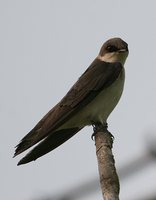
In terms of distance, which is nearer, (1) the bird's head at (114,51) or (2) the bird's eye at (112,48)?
(1) the bird's head at (114,51)

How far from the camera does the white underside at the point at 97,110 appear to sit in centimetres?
641

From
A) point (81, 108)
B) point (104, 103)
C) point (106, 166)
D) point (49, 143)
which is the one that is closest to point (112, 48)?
point (104, 103)

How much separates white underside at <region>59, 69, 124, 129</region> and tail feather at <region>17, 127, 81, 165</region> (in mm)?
83

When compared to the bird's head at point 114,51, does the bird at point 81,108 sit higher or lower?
lower

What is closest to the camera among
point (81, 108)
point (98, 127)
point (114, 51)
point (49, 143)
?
point (98, 127)

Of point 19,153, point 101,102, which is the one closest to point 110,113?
point 101,102

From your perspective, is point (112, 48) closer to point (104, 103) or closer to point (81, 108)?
point (104, 103)

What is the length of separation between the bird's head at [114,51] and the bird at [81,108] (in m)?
0.04

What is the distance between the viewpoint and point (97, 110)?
6.43 metres

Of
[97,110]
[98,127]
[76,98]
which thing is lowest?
[98,127]

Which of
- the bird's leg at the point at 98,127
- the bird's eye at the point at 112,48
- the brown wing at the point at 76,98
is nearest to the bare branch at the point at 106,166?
the bird's leg at the point at 98,127

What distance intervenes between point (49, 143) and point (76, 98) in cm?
59

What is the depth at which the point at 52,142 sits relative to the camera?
6.29 meters

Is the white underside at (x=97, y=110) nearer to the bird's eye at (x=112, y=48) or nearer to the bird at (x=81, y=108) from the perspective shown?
the bird at (x=81, y=108)
